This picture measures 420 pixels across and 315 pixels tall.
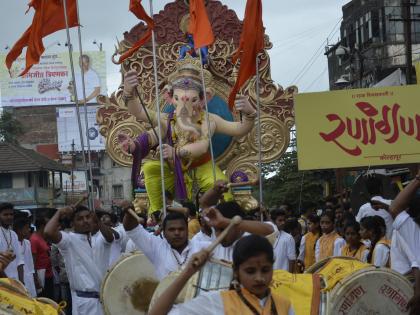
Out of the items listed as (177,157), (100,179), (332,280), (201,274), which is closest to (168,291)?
(201,274)

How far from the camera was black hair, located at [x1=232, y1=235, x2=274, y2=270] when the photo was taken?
4664 millimetres

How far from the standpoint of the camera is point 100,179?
75.9 metres

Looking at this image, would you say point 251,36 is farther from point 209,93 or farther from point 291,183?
point 291,183

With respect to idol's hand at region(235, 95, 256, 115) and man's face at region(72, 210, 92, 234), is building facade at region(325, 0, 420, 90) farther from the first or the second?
man's face at region(72, 210, 92, 234)

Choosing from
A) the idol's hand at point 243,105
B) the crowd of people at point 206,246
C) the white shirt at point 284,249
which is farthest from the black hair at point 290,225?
the idol's hand at point 243,105

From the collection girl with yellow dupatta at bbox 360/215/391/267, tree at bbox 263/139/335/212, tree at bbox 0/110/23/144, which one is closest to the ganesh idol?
girl with yellow dupatta at bbox 360/215/391/267

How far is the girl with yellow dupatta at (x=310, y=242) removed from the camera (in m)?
12.7

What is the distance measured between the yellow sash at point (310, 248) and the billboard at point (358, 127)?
1415 millimetres

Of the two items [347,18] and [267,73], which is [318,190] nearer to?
[347,18]

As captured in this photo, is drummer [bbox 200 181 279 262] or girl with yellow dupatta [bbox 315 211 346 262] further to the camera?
girl with yellow dupatta [bbox 315 211 346 262]

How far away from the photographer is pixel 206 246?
666 cm

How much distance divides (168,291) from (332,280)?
2.68 m

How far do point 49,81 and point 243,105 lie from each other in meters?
63.6

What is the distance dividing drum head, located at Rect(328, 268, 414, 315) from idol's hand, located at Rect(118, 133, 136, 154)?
926 cm
